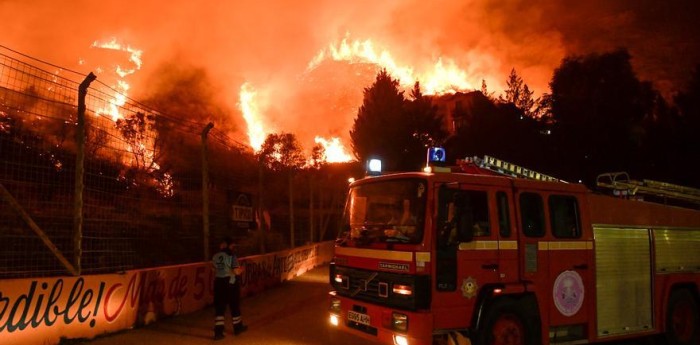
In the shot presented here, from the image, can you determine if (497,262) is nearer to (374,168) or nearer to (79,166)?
(374,168)

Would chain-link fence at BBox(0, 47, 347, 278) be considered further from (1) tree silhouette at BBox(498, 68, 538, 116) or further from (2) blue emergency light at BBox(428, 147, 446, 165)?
(1) tree silhouette at BBox(498, 68, 538, 116)

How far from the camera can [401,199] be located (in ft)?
19.9

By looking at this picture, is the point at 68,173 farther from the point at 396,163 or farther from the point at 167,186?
the point at 396,163

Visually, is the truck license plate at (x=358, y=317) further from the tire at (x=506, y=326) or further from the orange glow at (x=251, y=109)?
the orange glow at (x=251, y=109)

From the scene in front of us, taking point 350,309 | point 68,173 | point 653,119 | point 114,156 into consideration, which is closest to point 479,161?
point 350,309

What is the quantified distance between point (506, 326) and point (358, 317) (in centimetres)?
180

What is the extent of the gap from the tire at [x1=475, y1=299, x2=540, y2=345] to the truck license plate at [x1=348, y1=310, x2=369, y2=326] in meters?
1.31

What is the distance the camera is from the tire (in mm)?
5781

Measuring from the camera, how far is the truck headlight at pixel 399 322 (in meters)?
5.49

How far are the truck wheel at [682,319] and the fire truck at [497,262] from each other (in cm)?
5

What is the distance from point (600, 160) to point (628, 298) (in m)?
32.1

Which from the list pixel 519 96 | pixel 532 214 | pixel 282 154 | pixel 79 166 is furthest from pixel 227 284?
pixel 519 96

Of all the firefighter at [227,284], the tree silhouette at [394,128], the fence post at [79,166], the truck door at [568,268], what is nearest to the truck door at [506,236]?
the truck door at [568,268]

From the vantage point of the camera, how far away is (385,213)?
628 centimetres
